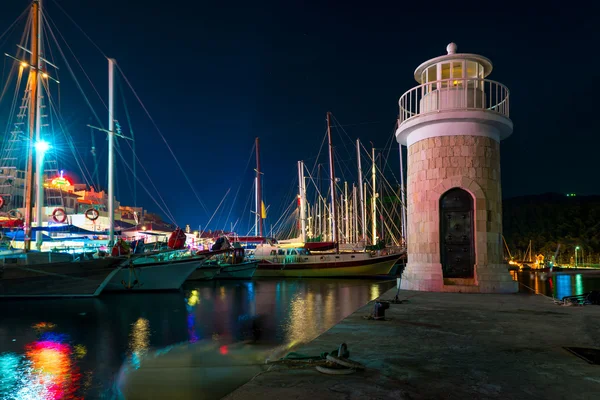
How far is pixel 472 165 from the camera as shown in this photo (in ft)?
44.9

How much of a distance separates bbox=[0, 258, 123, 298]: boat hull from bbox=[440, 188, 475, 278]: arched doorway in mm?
21733

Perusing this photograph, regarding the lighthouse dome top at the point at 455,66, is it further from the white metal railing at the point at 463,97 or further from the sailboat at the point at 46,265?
the sailboat at the point at 46,265

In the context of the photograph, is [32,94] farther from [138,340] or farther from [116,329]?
[138,340]

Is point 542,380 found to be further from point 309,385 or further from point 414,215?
point 414,215

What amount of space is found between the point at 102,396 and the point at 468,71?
13.8m

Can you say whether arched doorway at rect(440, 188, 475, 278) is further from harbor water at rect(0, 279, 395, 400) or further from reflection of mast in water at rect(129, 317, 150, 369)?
reflection of mast in water at rect(129, 317, 150, 369)

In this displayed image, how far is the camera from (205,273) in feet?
135

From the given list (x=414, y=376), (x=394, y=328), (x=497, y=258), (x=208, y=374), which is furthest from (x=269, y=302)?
(x=414, y=376)

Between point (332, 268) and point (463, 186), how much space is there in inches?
1134

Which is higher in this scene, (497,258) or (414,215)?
(414,215)

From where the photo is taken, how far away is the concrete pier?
4.26 metres

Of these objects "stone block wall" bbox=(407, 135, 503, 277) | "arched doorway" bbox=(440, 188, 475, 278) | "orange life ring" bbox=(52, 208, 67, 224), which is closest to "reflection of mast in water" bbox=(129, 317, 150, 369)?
"stone block wall" bbox=(407, 135, 503, 277)

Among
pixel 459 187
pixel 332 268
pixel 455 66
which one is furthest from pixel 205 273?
pixel 455 66

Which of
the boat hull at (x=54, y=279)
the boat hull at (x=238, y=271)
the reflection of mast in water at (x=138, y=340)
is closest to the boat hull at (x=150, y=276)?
the boat hull at (x=54, y=279)
